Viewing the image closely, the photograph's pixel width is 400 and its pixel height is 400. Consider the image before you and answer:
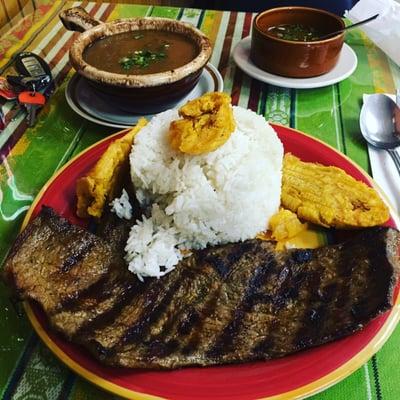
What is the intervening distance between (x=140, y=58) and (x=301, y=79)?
864mm

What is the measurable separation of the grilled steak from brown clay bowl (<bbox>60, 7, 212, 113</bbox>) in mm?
734

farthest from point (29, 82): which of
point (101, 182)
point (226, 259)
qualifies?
point (226, 259)

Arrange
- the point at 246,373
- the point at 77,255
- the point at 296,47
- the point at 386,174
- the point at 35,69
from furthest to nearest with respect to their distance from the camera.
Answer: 1. the point at 35,69
2. the point at 296,47
3. the point at 386,174
4. the point at 77,255
5. the point at 246,373

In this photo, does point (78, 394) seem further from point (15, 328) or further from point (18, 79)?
point (18, 79)

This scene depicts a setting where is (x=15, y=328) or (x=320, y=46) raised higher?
(x=320, y=46)

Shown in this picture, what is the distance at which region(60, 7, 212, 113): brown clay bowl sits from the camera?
2023 mm

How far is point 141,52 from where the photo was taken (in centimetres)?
232

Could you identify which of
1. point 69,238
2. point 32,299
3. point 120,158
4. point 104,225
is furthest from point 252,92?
point 32,299

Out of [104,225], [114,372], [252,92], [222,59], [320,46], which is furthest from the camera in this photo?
[222,59]

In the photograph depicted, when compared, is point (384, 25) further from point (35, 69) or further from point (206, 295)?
point (206, 295)

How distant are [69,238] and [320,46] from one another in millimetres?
1600

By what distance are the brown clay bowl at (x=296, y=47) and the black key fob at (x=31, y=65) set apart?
1.17 metres

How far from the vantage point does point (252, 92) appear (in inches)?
101

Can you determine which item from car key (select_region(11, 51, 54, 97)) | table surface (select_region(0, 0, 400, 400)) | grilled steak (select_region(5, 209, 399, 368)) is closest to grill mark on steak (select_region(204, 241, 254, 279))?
grilled steak (select_region(5, 209, 399, 368))
